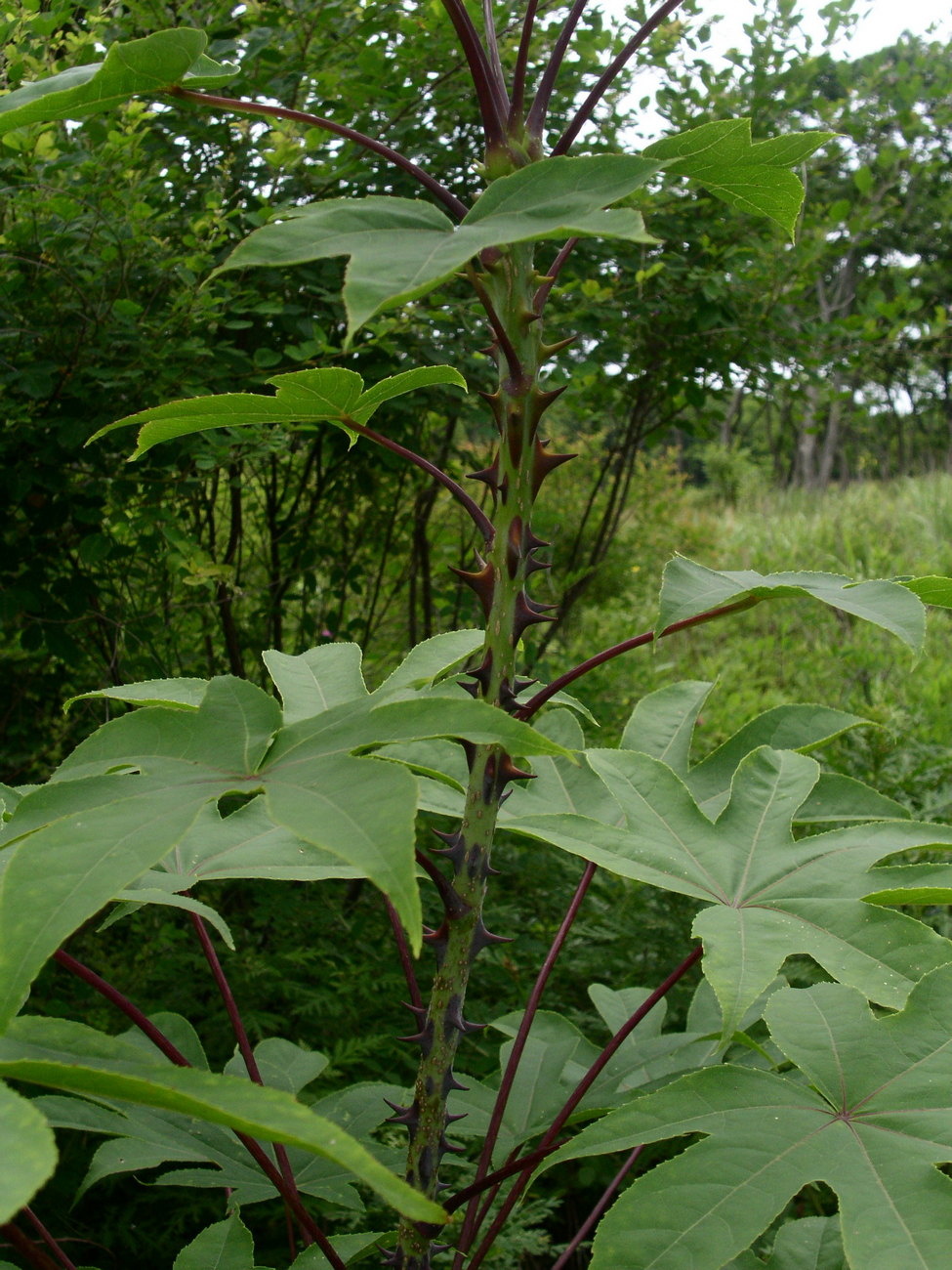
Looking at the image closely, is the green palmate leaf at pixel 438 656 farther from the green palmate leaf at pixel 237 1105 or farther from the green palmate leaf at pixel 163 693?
the green palmate leaf at pixel 237 1105

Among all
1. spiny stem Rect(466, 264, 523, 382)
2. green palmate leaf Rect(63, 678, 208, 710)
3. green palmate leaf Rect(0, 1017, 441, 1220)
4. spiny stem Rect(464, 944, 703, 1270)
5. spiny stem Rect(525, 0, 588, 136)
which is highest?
spiny stem Rect(525, 0, 588, 136)

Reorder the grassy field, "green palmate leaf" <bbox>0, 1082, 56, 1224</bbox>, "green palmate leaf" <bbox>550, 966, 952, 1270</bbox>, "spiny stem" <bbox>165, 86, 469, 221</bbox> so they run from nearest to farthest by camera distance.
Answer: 1. "green palmate leaf" <bbox>0, 1082, 56, 1224</bbox>
2. "green palmate leaf" <bbox>550, 966, 952, 1270</bbox>
3. "spiny stem" <bbox>165, 86, 469, 221</bbox>
4. the grassy field

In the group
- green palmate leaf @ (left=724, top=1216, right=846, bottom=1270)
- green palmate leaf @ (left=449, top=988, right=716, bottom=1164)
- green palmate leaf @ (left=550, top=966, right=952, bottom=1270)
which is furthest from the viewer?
green palmate leaf @ (left=449, top=988, right=716, bottom=1164)

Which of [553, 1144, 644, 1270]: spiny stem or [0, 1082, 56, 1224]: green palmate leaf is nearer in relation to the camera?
[0, 1082, 56, 1224]: green palmate leaf

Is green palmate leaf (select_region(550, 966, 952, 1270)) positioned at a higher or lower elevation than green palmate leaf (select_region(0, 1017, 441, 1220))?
lower

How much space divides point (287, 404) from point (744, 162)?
389 millimetres

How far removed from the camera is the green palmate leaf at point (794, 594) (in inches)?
29.5

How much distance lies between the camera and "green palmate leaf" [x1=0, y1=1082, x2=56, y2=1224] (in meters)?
0.40

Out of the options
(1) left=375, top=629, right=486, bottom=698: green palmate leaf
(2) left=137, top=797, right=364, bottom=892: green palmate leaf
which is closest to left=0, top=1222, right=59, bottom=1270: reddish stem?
(2) left=137, top=797, right=364, bottom=892: green palmate leaf

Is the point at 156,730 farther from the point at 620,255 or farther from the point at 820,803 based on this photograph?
the point at 620,255

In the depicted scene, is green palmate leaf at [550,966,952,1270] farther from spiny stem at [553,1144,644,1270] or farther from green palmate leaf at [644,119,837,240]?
green palmate leaf at [644,119,837,240]

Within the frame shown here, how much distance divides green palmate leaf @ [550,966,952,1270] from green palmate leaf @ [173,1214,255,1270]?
354 mm

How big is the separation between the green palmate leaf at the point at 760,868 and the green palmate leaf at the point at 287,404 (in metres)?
0.37

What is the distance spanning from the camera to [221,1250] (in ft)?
2.93
